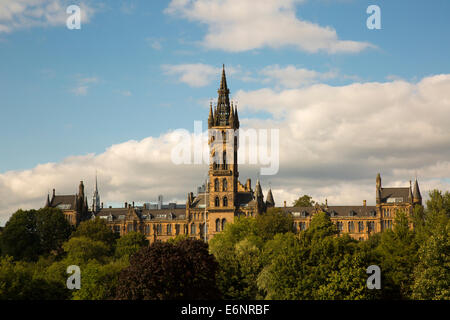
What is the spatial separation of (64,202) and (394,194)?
86537 millimetres

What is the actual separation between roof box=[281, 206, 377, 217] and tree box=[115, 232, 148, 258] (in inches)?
1969

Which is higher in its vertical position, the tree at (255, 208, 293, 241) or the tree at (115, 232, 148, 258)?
the tree at (255, 208, 293, 241)

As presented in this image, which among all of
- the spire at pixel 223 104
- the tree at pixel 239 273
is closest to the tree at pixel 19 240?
the tree at pixel 239 273

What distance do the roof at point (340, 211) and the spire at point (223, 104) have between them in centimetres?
2827

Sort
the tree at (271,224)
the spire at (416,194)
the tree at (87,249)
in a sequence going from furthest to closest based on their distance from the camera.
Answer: the spire at (416,194) → the tree at (271,224) → the tree at (87,249)

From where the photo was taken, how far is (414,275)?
77.7m

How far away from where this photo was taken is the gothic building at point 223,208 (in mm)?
166625

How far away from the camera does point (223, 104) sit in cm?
17562

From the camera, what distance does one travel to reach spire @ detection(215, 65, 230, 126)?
173 metres

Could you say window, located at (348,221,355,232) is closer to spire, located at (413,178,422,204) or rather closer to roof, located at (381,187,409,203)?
roof, located at (381,187,409,203)

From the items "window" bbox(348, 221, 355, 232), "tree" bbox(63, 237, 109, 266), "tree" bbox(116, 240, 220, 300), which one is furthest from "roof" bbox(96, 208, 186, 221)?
"tree" bbox(116, 240, 220, 300)

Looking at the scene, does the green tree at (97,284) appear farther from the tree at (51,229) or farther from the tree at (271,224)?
the tree at (51,229)
